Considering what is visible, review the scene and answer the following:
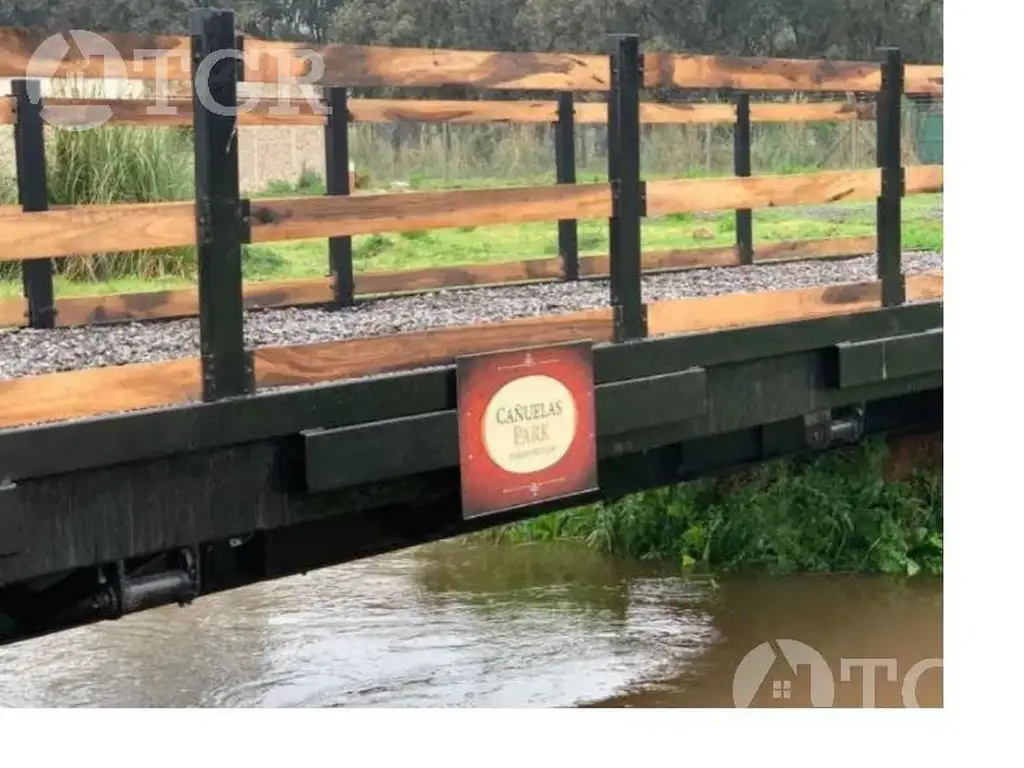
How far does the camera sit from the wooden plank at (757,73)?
370cm

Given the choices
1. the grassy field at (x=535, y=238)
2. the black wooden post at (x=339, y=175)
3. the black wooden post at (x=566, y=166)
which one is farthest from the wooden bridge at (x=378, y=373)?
the grassy field at (x=535, y=238)

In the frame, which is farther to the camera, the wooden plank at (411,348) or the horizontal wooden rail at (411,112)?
the horizontal wooden rail at (411,112)

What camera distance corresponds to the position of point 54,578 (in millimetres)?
2869

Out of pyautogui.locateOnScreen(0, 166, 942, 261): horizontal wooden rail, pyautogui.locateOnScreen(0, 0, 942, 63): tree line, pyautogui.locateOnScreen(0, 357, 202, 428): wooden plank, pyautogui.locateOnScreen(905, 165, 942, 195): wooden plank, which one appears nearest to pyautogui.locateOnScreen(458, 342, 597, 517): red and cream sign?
pyautogui.locateOnScreen(0, 166, 942, 261): horizontal wooden rail

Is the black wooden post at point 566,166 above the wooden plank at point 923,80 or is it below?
below

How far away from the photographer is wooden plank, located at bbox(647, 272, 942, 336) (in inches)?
146

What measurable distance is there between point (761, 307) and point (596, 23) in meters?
11.9

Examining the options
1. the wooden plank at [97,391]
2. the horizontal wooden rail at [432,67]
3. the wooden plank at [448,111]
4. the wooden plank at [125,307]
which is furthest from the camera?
the wooden plank at [448,111]

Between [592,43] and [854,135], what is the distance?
17.9ft

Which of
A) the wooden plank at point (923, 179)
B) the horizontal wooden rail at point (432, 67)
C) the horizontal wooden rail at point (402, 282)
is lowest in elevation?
the horizontal wooden rail at point (402, 282)

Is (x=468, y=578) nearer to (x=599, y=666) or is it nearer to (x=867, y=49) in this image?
(x=599, y=666)

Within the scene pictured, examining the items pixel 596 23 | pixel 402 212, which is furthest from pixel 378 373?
pixel 596 23

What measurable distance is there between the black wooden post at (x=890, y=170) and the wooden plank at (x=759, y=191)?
49 mm

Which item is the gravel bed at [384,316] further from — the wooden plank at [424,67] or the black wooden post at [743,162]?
the wooden plank at [424,67]
